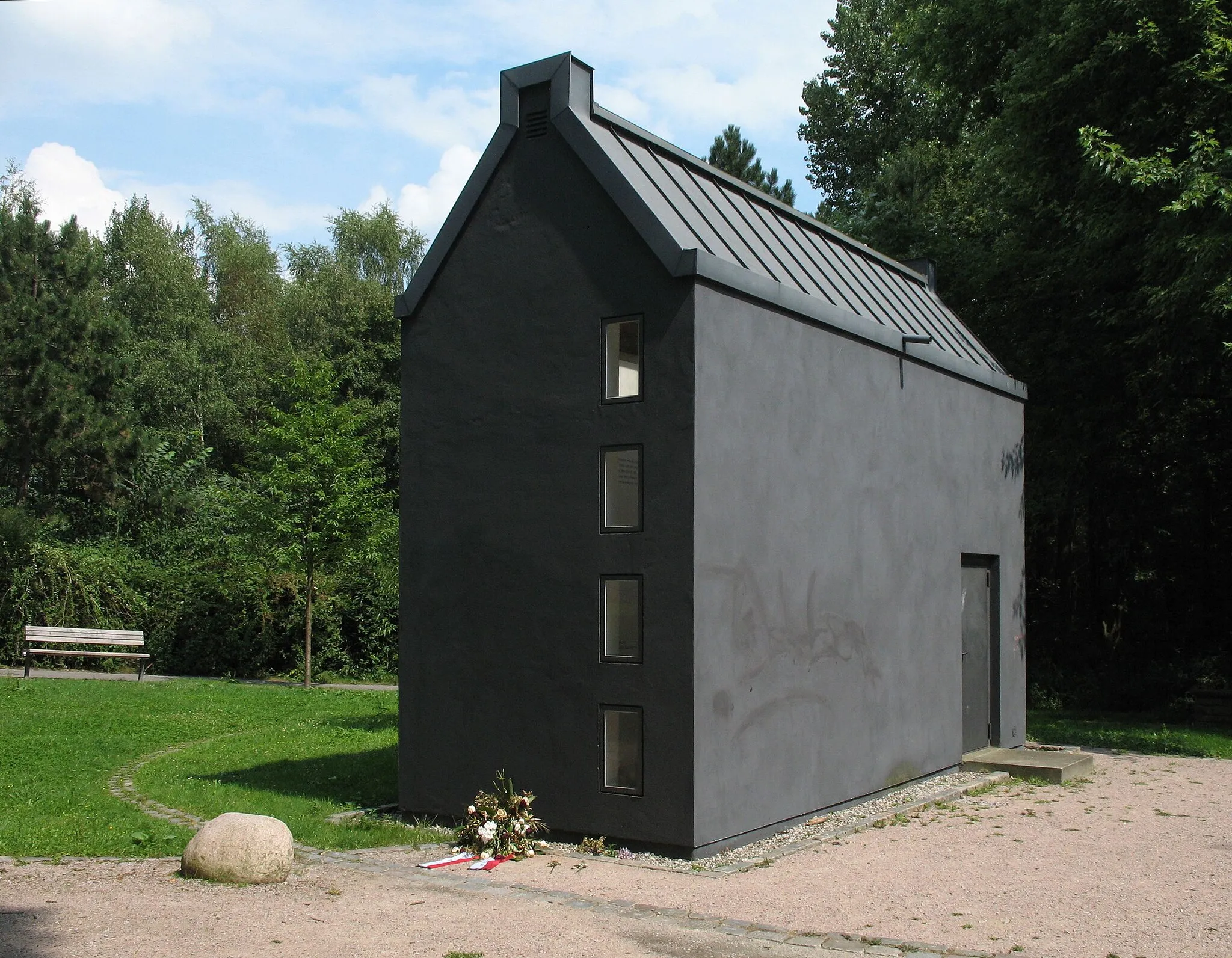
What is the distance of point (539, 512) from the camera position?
988 centimetres

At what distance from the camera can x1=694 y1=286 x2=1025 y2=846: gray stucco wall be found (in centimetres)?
929

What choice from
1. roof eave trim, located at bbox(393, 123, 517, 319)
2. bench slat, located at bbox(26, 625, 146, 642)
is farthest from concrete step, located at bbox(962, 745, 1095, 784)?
bench slat, located at bbox(26, 625, 146, 642)

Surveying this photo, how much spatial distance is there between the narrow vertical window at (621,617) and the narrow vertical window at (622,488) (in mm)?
418

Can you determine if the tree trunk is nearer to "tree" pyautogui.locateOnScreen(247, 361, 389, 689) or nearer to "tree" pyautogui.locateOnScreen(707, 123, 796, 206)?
"tree" pyautogui.locateOnScreen(247, 361, 389, 689)

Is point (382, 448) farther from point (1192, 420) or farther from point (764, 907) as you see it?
point (764, 907)

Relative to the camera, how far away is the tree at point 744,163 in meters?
38.9

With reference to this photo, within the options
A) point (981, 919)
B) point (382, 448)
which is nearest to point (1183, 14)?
point (981, 919)

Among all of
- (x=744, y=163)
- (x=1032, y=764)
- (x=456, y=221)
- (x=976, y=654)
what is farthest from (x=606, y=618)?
(x=744, y=163)

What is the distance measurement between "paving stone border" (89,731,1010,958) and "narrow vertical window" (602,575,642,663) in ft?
5.06

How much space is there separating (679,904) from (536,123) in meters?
6.33

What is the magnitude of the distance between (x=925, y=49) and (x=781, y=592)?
15.1 meters

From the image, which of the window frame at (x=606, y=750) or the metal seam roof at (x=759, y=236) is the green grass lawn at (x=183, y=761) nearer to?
the window frame at (x=606, y=750)

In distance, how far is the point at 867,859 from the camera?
9117mm

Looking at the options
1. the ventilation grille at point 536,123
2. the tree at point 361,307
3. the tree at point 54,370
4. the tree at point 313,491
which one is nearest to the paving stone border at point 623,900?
the ventilation grille at point 536,123
